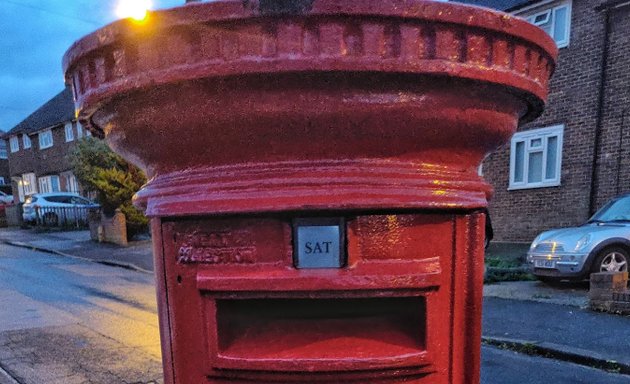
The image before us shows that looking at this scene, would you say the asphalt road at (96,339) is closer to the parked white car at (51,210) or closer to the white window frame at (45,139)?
the parked white car at (51,210)

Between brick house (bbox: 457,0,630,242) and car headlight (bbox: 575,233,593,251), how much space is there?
158 inches

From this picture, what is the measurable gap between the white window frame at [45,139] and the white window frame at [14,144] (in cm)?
352

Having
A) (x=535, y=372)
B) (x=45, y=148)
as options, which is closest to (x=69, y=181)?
(x=45, y=148)

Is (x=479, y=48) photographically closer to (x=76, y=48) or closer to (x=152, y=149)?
(x=152, y=149)

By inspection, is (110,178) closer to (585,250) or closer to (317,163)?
(585,250)

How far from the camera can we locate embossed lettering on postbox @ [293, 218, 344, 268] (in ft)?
2.79

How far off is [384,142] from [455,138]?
0.16 m

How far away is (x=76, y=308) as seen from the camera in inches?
225

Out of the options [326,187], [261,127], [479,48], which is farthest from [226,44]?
[479,48]

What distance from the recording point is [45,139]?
26719 millimetres

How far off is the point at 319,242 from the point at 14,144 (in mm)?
35452

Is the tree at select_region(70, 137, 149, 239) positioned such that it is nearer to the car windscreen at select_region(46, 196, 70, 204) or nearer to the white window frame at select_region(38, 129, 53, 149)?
the car windscreen at select_region(46, 196, 70, 204)

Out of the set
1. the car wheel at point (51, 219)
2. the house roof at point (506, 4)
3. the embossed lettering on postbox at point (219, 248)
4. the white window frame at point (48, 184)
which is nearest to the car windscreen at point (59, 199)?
the car wheel at point (51, 219)

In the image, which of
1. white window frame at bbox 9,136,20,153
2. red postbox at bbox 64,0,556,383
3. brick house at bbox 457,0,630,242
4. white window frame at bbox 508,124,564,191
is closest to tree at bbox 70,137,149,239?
white window frame at bbox 508,124,564,191
